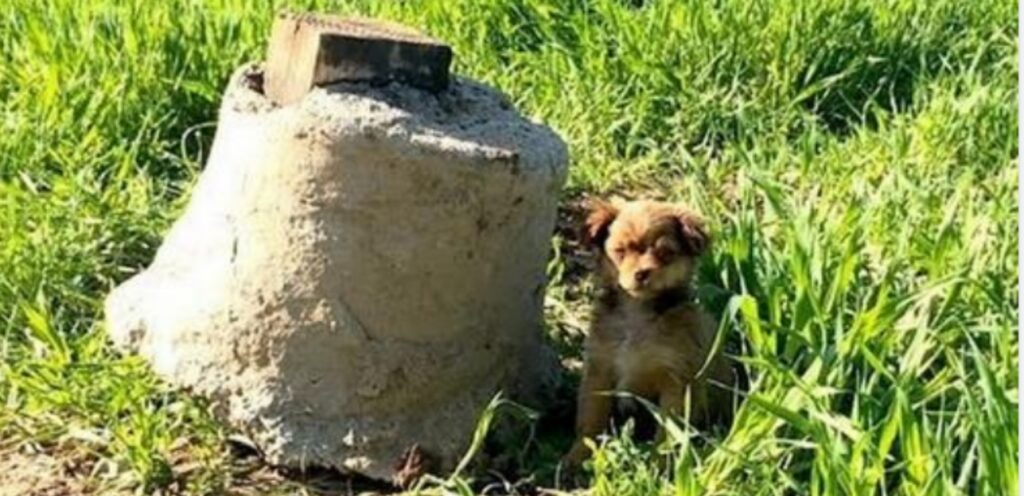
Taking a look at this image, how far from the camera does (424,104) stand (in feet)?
13.5

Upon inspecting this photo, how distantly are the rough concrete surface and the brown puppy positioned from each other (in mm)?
204

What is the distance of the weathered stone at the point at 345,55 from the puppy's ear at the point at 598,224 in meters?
0.46

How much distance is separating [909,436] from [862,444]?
0.08 meters

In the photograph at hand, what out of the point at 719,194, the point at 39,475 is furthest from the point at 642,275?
the point at 719,194

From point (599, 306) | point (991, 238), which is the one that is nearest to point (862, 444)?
point (599, 306)

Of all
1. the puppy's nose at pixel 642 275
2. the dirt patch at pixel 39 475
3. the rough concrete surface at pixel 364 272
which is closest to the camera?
the puppy's nose at pixel 642 275

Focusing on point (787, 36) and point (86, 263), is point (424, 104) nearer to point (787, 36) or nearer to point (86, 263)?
point (86, 263)

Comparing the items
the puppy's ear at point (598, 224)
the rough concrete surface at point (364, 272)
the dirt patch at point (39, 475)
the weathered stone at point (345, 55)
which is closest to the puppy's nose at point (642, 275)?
the puppy's ear at point (598, 224)

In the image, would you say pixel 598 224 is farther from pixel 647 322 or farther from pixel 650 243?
pixel 647 322

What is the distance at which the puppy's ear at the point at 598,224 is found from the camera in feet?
12.8

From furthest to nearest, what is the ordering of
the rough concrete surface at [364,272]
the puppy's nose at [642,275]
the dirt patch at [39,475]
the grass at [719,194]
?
the dirt patch at [39,475] < the rough concrete surface at [364,272] < the puppy's nose at [642,275] < the grass at [719,194]

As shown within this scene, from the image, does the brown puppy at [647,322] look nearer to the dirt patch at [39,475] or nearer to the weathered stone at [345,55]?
the weathered stone at [345,55]

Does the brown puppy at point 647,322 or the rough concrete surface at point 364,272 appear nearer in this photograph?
the brown puppy at point 647,322

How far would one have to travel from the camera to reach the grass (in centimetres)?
371
